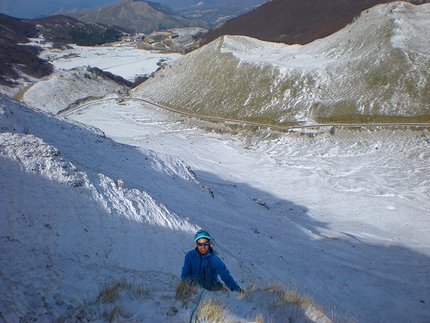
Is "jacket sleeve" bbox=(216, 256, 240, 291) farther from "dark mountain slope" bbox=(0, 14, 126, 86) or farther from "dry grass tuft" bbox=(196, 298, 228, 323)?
"dark mountain slope" bbox=(0, 14, 126, 86)

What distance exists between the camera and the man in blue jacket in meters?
6.38

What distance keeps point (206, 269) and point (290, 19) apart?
151m

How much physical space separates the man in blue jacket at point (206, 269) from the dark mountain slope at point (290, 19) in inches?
4386

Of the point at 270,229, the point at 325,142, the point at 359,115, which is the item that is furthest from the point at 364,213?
the point at 359,115

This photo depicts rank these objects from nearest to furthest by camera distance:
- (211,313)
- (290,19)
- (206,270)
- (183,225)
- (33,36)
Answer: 1. (211,313)
2. (206,270)
3. (183,225)
4. (290,19)
5. (33,36)

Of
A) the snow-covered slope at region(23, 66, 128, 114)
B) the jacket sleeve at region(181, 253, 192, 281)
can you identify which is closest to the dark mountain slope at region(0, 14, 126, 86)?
the snow-covered slope at region(23, 66, 128, 114)

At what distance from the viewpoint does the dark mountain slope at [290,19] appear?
386 ft

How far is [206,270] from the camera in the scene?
257 inches

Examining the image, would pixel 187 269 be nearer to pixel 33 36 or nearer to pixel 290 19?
pixel 290 19

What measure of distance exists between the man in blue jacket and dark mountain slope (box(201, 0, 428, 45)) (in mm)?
111411

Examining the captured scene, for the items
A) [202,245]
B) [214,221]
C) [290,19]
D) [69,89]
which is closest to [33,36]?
[69,89]

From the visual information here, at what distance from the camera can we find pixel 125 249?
10312 millimetres

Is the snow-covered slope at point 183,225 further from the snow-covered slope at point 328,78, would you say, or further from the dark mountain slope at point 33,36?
the dark mountain slope at point 33,36

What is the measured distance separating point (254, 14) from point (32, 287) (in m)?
168
